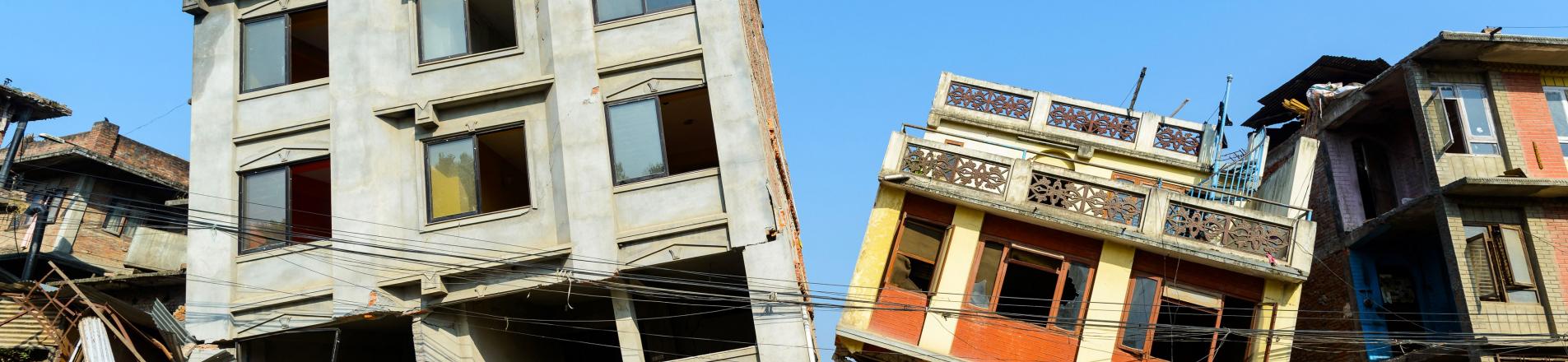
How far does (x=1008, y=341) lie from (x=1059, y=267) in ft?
4.98

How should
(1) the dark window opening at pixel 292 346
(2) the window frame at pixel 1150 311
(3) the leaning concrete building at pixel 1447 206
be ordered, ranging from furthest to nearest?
(3) the leaning concrete building at pixel 1447 206, (1) the dark window opening at pixel 292 346, (2) the window frame at pixel 1150 311

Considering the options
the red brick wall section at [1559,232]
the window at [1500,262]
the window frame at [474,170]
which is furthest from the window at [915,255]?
the red brick wall section at [1559,232]

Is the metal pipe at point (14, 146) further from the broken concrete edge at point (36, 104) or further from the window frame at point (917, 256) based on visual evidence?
the window frame at point (917, 256)

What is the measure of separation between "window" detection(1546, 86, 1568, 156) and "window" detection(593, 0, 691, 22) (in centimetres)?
1518

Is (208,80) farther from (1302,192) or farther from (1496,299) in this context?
(1496,299)

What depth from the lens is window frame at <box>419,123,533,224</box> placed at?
2016cm

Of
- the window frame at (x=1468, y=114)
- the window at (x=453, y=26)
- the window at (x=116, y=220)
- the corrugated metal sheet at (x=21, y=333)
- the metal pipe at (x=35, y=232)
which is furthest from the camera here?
the window at (x=116, y=220)

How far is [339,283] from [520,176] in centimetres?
343

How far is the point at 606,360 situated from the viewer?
22.8 meters

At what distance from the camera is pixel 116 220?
1334 inches

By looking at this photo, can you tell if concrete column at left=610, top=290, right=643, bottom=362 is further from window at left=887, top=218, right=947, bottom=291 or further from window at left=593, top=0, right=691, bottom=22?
window at left=593, top=0, right=691, bottom=22

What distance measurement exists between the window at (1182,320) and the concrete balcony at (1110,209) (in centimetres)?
56

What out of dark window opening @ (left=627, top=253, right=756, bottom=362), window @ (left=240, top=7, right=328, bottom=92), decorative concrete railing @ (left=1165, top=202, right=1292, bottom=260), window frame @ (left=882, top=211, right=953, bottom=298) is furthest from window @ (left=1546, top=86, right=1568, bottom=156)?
window @ (left=240, top=7, right=328, bottom=92)

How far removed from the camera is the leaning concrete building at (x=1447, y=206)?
21516 mm
